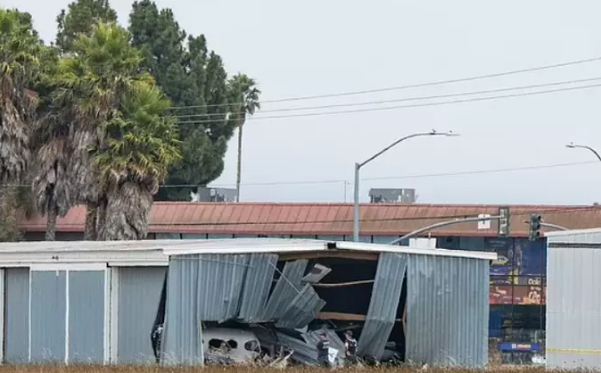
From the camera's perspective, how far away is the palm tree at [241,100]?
284ft

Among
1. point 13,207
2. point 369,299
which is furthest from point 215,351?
point 13,207

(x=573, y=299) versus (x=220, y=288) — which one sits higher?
(x=220, y=288)

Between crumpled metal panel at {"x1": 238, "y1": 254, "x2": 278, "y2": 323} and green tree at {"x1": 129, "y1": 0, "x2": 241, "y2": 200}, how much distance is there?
51.8 metres

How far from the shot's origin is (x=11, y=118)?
49062 millimetres

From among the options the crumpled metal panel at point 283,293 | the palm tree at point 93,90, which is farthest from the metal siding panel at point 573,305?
the palm tree at point 93,90

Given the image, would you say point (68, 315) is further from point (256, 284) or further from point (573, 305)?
point (573, 305)

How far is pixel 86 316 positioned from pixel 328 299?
16.4ft

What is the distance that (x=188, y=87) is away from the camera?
8050 cm

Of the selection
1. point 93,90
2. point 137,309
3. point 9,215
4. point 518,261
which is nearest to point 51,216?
point 9,215

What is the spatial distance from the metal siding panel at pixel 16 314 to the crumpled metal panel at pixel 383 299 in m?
7.75

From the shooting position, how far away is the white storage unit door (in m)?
27.6

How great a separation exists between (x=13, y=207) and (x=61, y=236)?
9.55 meters

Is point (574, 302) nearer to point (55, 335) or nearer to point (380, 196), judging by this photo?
point (55, 335)

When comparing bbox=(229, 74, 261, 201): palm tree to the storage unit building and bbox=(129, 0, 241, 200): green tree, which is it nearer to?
bbox=(129, 0, 241, 200): green tree
